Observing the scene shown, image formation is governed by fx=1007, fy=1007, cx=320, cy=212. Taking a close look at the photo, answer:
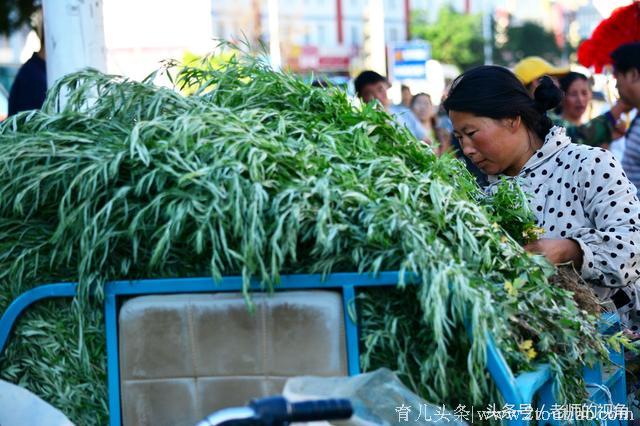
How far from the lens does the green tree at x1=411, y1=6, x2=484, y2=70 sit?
200 feet

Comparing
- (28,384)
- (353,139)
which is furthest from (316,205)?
(28,384)

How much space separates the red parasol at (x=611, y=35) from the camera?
6.75 meters

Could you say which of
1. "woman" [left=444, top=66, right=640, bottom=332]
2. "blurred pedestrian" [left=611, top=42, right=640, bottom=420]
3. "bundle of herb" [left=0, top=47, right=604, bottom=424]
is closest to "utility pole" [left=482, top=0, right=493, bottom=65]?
"blurred pedestrian" [left=611, top=42, right=640, bottom=420]

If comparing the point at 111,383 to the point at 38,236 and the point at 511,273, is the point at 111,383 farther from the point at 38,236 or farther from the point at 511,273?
the point at 511,273

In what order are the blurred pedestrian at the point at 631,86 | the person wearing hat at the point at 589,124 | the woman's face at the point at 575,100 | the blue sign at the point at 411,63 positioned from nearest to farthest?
the blurred pedestrian at the point at 631,86, the person wearing hat at the point at 589,124, the woman's face at the point at 575,100, the blue sign at the point at 411,63

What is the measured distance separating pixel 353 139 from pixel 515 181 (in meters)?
0.81

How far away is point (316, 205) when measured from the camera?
8.10ft

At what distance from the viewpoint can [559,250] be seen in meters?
3.28

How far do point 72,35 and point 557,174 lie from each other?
258 cm

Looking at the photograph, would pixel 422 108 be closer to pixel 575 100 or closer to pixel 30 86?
pixel 575 100

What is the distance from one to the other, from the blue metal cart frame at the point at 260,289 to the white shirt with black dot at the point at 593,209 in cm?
80

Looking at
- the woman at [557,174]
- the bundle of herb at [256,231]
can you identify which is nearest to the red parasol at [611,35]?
the woman at [557,174]

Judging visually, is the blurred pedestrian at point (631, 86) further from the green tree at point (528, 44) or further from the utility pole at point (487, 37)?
the utility pole at point (487, 37)

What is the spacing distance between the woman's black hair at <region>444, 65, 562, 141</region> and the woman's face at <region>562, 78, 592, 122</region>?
4.84m
